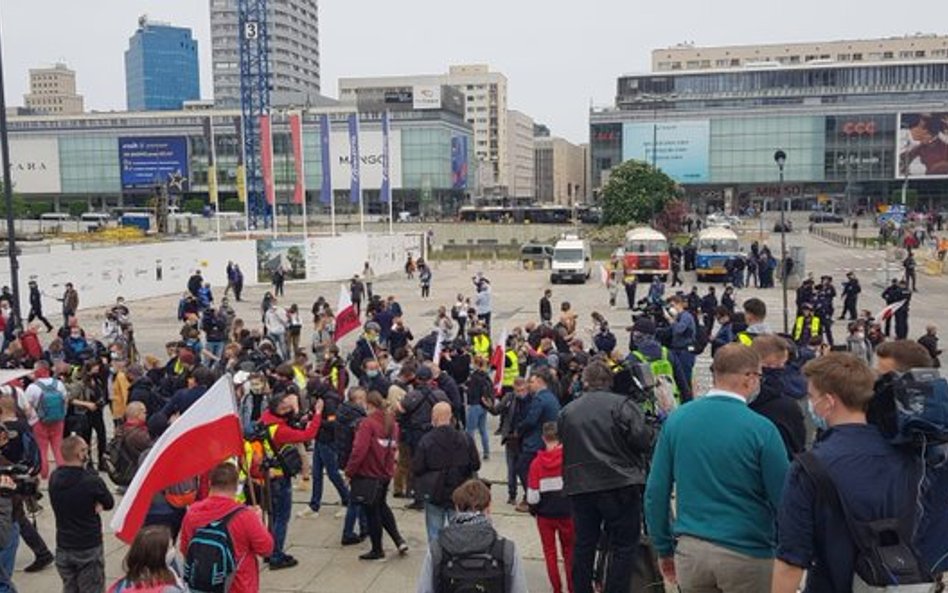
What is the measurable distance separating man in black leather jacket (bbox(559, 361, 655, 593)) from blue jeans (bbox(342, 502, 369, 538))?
326cm

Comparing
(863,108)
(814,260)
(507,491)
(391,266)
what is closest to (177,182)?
(391,266)

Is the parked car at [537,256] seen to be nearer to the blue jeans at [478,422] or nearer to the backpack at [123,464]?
the blue jeans at [478,422]

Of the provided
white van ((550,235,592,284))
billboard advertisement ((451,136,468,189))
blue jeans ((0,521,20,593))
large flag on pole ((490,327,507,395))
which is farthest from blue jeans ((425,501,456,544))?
billboard advertisement ((451,136,468,189))

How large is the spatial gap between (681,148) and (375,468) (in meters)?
115

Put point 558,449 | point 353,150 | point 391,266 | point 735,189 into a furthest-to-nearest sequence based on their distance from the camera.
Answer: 1. point 735,189
2. point 391,266
3. point 353,150
4. point 558,449

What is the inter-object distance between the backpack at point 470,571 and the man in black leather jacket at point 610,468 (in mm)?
1413

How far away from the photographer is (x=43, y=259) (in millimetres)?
31766

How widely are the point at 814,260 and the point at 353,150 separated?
29600 millimetres

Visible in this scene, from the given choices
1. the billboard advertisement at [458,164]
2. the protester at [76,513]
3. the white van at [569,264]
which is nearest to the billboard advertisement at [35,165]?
the billboard advertisement at [458,164]

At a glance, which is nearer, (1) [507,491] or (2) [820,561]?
(2) [820,561]

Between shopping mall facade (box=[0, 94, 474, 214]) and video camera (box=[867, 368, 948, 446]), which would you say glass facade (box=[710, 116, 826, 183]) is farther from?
video camera (box=[867, 368, 948, 446])

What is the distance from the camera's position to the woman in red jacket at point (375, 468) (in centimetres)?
854

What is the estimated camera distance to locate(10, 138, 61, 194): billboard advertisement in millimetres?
124625

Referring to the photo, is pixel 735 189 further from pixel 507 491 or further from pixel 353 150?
pixel 507 491
